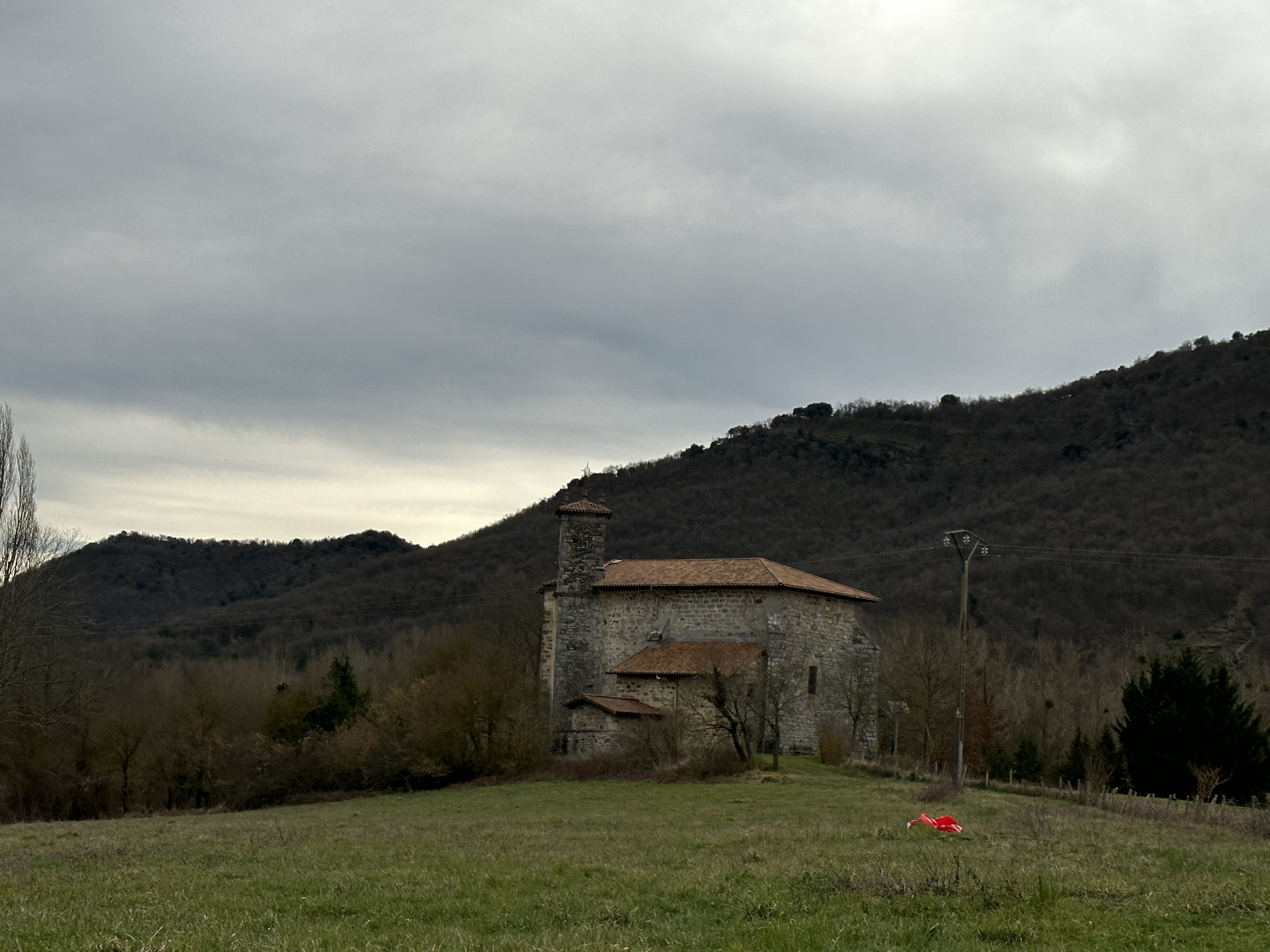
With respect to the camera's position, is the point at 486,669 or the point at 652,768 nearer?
the point at 652,768

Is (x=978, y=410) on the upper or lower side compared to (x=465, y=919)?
upper

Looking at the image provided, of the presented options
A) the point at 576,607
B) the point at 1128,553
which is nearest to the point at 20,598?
the point at 576,607

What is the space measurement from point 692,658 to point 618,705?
3.16 m

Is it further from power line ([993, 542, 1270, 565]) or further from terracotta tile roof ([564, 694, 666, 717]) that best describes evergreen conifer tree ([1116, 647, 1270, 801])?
power line ([993, 542, 1270, 565])

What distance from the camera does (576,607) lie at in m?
43.3

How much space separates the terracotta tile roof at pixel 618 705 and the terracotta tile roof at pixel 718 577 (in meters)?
4.79

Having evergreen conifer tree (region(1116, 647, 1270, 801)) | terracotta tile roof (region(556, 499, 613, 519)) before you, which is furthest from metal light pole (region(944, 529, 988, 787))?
terracotta tile roof (region(556, 499, 613, 519))

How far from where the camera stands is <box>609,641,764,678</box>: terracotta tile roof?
37.8 meters

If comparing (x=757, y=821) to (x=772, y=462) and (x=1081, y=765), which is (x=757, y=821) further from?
(x=772, y=462)

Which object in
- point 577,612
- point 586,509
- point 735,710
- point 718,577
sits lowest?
point 735,710

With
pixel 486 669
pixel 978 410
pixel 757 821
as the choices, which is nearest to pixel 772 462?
pixel 978 410

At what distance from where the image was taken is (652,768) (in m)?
33.8

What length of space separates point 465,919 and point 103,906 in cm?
367

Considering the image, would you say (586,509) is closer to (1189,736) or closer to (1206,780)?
(1189,736)
